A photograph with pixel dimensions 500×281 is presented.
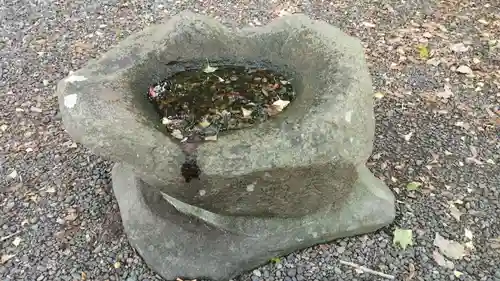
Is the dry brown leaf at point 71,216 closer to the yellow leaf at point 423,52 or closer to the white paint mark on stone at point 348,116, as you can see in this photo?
the white paint mark on stone at point 348,116

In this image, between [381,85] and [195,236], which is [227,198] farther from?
[381,85]

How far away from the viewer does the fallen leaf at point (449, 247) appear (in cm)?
286

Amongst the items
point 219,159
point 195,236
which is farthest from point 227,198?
point 195,236

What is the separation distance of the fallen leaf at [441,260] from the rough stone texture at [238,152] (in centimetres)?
28

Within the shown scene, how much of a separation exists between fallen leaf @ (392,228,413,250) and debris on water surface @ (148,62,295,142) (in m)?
0.92

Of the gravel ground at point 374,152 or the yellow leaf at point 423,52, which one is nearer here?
the gravel ground at point 374,152

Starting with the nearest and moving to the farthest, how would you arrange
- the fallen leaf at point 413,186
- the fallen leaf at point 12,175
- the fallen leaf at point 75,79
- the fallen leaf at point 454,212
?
the fallen leaf at point 75,79
the fallen leaf at point 454,212
the fallen leaf at point 413,186
the fallen leaf at point 12,175

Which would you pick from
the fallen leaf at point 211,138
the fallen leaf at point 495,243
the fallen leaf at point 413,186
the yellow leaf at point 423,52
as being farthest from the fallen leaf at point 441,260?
the yellow leaf at point 423,52

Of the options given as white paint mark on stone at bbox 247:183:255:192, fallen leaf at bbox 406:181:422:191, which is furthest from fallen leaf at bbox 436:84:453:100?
white paint mark on stone at bbox 247:183:255:192

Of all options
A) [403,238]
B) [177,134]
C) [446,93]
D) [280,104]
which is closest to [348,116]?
[280,104]

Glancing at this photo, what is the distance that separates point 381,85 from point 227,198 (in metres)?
2.09

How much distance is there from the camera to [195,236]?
9.13 ft

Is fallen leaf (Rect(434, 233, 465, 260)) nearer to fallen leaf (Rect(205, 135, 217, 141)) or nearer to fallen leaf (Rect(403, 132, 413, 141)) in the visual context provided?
fallen leaf (Rect(403, 132, 413, 141))

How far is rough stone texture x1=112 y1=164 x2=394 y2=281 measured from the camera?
2.75 metres
